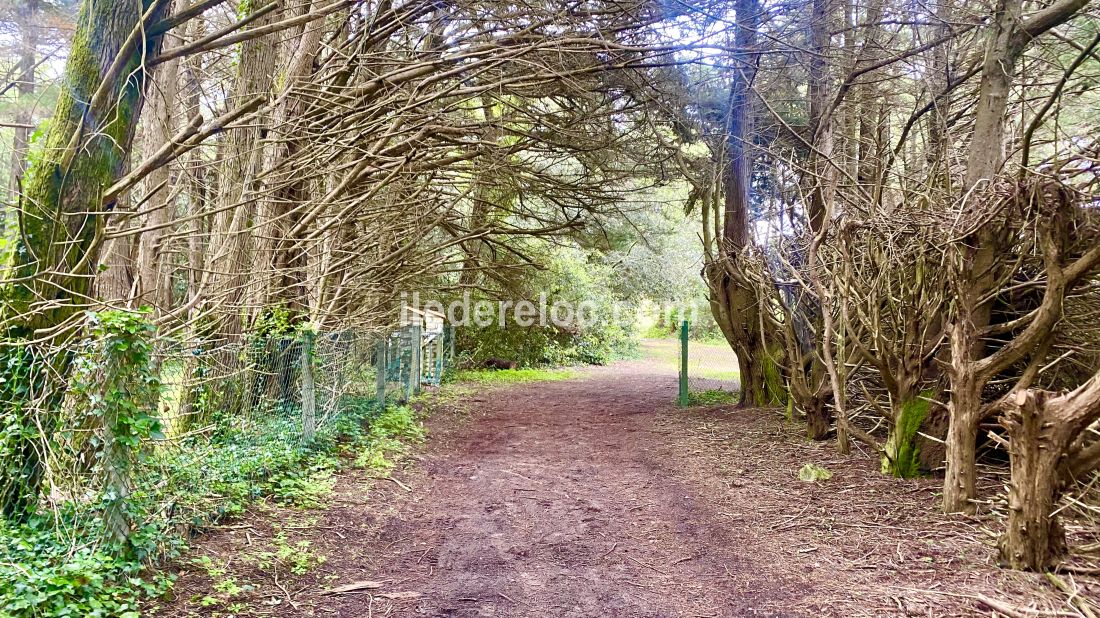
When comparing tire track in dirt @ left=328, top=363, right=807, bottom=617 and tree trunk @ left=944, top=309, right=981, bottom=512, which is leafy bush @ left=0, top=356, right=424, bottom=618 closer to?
tire track in dirt @ left=328, top=363, right=807, bottom=617

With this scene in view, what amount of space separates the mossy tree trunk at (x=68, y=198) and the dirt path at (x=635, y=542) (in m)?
1.39

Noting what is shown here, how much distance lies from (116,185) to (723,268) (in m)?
7.80

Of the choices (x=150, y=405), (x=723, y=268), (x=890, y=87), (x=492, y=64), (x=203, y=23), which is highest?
(x=203, y=23)

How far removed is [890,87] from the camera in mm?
7473

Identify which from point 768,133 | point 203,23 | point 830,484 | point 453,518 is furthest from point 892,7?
point 203,23

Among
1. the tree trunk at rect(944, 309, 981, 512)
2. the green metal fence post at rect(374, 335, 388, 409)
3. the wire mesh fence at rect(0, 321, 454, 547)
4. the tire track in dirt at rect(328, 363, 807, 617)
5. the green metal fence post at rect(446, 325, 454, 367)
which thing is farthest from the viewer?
the green metal fence post at rect(446, 325, 454, 367)

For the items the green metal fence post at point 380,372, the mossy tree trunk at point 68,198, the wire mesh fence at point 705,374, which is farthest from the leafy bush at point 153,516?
the wire mesh fence at point 705,374

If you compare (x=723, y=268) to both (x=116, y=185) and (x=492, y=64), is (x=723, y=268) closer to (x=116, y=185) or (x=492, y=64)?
(x=492, y=64)

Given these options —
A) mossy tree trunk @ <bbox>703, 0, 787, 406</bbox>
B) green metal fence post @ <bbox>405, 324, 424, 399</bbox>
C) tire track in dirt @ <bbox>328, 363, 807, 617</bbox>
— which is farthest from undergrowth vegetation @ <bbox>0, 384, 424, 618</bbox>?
mossy tree trunk @ <bbox>703, 0, 787, 406</bbox>

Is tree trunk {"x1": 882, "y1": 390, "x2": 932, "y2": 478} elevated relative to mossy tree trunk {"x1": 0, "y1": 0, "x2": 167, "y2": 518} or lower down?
lower down

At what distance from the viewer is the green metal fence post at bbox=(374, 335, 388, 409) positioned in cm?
884

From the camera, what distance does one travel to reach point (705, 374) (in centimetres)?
1515

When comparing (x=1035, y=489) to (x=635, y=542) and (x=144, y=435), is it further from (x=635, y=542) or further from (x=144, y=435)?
(x=144, y=435)

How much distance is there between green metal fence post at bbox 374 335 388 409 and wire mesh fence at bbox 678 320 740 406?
5008 mm
